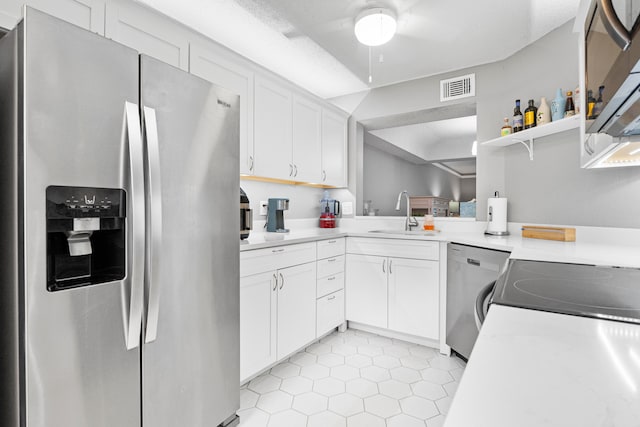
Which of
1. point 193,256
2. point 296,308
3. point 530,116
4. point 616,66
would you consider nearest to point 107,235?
point 193,256

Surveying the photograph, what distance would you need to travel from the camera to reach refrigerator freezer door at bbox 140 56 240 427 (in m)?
1.22

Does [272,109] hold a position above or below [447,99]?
below

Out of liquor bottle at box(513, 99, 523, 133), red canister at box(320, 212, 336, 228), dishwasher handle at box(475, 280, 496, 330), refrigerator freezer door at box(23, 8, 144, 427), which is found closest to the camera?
dishwasher handle at box(475, 280, 496, 330)

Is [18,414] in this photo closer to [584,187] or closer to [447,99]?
[584,187]

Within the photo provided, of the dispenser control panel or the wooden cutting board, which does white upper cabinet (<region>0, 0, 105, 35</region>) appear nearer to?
the dispenser control panel

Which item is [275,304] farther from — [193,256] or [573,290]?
[573,290]

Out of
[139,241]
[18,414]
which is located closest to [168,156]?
[139,241]

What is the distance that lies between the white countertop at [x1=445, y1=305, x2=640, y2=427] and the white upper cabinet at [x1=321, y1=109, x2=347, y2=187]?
8.78ft

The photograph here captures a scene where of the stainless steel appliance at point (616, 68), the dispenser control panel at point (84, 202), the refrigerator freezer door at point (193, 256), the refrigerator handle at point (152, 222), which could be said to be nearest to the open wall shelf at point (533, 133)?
the stainless steel appliance at point (616, 68)

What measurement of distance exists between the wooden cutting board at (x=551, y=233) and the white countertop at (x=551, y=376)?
175 cm

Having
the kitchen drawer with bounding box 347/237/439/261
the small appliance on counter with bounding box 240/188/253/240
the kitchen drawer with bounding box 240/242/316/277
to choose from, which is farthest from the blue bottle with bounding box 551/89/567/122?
the small appliance on counter with bounding box 240/188/253/240

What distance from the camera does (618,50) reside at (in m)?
0.64

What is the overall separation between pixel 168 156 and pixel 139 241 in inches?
13.6

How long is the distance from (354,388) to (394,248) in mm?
1092
